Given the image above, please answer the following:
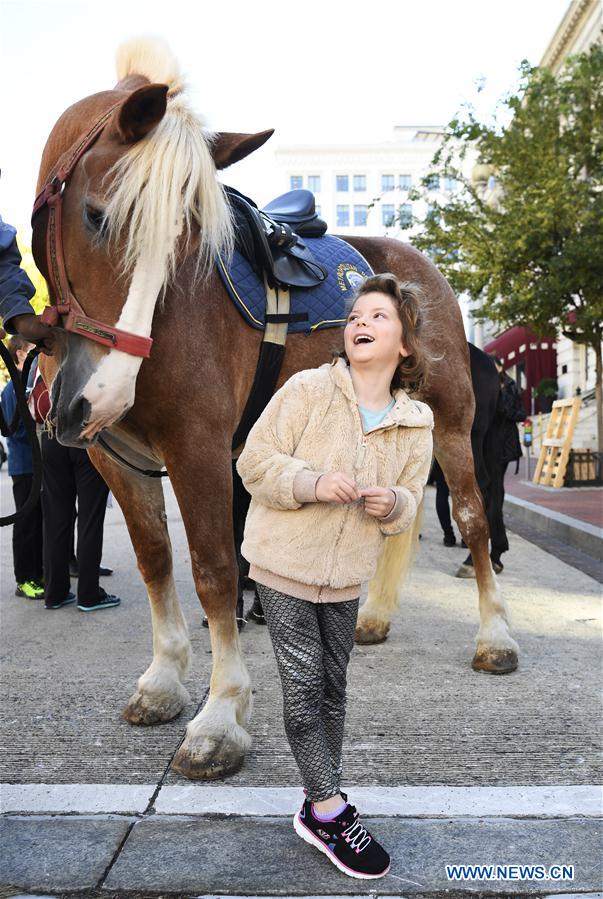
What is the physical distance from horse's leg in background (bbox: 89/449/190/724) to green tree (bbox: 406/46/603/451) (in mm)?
14462

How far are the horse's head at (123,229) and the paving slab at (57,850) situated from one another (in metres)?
1.22

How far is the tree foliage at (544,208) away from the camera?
16.7 metres

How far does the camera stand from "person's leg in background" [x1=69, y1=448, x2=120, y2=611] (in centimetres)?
569

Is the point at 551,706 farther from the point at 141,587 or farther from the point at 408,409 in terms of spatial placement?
the point at 141,587

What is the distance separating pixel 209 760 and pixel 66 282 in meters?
1.75

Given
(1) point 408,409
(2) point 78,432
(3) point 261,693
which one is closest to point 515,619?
(3) point 261,693

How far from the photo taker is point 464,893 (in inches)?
83.6

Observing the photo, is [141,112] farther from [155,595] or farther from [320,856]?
[320,856]

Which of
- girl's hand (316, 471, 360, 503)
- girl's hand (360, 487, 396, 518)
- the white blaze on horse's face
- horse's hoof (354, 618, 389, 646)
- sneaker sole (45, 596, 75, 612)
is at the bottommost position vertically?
sneaker sole (45, 596, 75, 612)

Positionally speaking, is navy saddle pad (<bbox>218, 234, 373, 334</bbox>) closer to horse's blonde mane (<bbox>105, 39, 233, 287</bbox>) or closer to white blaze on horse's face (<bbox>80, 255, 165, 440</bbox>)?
horse's blonde mane (<bbox>105, 39, 233, 287</bbox>)

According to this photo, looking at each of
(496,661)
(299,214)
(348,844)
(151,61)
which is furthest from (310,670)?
(299,214)

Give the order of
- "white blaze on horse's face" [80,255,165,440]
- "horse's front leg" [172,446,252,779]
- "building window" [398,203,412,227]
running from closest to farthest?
1. "white blaze on horse's face" [80,255,165,440]
2. "horse's front leg" [172,446,252,779]
3. "building window" [398,203,412,227]

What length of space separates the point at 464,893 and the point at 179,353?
1.94 metres

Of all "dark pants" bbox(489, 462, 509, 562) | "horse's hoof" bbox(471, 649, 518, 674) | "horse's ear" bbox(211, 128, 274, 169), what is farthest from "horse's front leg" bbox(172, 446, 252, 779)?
"dark pants" bbox(489, 462, 509, 562)
